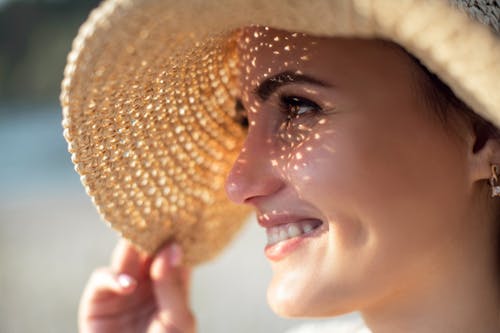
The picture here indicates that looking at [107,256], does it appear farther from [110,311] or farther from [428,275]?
[428,275]

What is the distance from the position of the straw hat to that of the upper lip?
0.23m

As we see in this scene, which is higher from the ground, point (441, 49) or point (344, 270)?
point (441, 49)

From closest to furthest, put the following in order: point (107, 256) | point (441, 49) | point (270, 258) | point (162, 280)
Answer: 1. point (441, 49)
2. point (270, 258)
3. point (162, 280)
4. point (107, 256)

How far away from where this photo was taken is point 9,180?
13.3 feet

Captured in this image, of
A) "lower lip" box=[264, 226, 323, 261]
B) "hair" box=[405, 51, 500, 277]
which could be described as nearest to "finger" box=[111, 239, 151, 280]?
"lower lip" box=[264, 226, 323, 261]

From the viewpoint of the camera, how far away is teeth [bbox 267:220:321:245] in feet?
3.18

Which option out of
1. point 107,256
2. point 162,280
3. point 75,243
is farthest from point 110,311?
point 75,243

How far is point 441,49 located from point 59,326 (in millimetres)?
1935

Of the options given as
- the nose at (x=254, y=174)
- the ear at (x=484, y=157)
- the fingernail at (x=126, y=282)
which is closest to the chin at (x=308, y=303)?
the nose at (x=254, y=174)

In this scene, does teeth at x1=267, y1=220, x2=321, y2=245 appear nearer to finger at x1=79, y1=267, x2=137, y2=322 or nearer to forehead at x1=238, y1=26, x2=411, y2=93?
forehead at x1=238, y1=26, x2=411, y2=93

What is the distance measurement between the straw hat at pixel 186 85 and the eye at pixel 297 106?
Answer: 121 mm

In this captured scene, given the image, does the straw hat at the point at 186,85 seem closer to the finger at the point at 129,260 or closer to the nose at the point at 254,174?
the finger at the point at 129,260

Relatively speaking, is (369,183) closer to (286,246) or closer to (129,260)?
(286,246)

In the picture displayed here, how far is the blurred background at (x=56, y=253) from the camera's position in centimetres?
236
